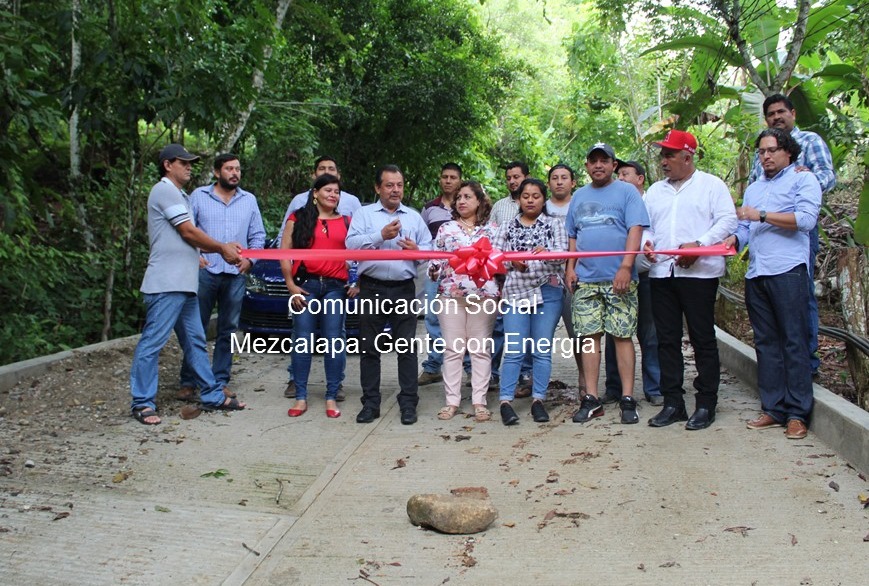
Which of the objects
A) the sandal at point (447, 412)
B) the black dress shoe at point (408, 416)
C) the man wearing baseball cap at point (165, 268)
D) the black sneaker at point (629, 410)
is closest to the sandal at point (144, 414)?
the man wearing baseball cap at point (165, 268)

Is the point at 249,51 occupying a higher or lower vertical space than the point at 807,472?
higher

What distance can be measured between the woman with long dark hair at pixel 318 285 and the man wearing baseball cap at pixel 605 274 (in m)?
1.95

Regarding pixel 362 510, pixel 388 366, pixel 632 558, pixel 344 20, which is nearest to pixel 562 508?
pixel 632 558

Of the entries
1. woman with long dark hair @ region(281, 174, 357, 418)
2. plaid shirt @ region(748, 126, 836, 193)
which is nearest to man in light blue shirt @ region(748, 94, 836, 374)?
plaid shirt @ region(748, 126, 836, 193)

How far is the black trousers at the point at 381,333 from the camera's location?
6.90 metres

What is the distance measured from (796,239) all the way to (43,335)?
305 inches

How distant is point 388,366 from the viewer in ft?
30.7

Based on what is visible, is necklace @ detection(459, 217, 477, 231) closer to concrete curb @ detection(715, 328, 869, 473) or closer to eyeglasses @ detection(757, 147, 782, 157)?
eyeglasses @ detection(757, 147, 782, 157)

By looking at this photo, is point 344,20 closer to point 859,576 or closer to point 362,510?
point 362,510

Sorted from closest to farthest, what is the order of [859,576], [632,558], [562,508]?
[859,576]
[632,558]
[562,508]

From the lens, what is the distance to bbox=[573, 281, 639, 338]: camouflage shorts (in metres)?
6.70

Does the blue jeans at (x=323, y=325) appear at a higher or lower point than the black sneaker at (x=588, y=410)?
higher

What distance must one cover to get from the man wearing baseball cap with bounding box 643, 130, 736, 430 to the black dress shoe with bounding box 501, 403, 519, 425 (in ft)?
3.50

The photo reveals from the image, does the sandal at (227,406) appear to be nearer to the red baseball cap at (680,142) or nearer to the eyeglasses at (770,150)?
the red baseball cap at (680,142)
